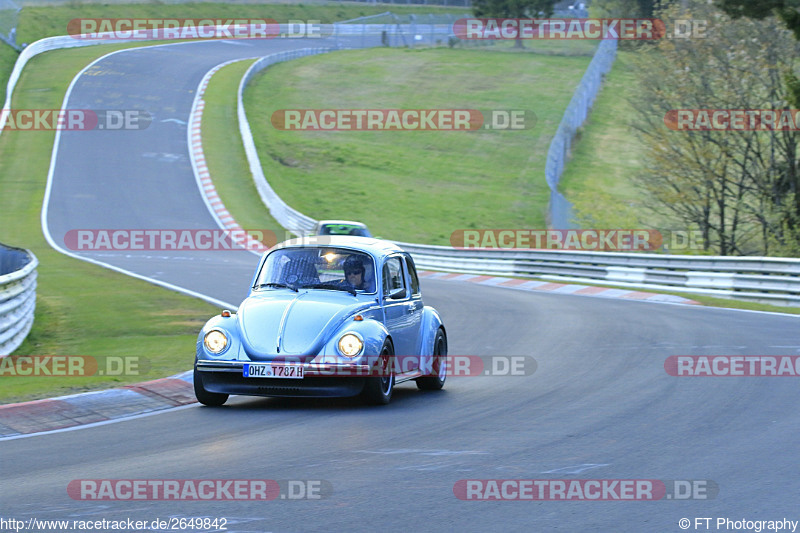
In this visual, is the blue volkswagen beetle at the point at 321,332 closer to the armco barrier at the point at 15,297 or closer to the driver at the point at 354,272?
the driver at the point at 354,272

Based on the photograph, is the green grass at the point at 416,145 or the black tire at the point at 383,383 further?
the green grass at the point at 416,145

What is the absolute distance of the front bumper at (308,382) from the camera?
31.2ft

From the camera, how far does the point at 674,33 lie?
109ft

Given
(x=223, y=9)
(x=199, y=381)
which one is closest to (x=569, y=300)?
(x=199, y=381)

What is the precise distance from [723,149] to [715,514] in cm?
2589

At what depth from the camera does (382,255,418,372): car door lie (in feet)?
34.9

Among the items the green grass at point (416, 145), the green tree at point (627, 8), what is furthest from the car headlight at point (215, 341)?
the green tree at point (627, 8)

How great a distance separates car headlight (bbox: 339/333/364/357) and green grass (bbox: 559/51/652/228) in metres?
26.2

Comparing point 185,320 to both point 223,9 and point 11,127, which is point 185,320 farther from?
point 223,9

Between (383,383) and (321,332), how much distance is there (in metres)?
0.79

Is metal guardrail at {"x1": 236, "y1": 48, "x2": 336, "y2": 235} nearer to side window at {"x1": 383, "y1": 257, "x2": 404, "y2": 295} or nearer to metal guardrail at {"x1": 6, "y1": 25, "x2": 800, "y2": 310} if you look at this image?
metal guardrail at {"x1": 6, "y1": 25, "x2": 800, "y2": 310}

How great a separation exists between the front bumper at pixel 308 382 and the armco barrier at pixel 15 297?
4552 millimetres

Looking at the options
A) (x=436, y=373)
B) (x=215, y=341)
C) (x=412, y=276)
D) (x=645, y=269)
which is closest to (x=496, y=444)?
(x=215, y=341)

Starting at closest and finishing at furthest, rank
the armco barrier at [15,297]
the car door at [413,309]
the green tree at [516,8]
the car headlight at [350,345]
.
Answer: the car headlight at [350,345] < the car door at [413,309] < the armco barrier at [15,297] < the green tree at [516,8]
